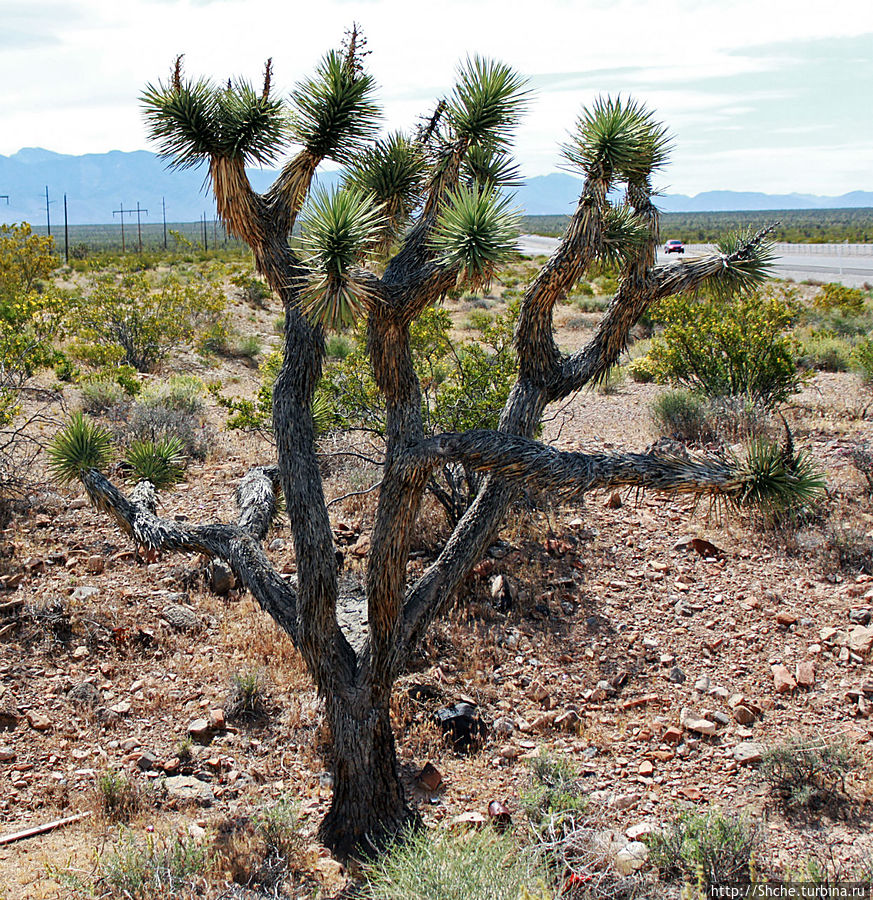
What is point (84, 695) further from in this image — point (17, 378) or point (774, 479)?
point (17, 378)

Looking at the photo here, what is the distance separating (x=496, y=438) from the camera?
402 centimetres

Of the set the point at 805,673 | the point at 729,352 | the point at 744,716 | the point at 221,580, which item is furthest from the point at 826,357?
the point at 221,580

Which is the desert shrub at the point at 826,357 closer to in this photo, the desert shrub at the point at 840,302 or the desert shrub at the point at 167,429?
the desert shrub at the point at 840,302

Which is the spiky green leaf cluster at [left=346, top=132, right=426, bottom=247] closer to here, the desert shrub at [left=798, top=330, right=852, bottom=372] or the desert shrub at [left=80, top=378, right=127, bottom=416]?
the desert shrub at [left=80, top=378, right=127, bottom=416]

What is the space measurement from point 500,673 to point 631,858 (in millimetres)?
2201

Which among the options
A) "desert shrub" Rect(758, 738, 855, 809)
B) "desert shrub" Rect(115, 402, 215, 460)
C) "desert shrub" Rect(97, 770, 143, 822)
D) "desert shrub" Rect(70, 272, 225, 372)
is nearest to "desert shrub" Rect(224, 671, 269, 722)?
"desert shrub" Rect(97, 770, 143, 822)

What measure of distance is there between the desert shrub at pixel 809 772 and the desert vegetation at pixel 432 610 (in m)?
0.02

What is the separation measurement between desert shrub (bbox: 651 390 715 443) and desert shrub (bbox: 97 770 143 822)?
762 cm

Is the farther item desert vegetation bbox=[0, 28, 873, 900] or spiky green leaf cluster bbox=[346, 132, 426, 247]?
spiky green leaf cluster bbox=[346, 132, 426, 247]

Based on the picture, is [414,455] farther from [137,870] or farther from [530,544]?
[530,544]

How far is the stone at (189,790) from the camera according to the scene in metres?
5.05

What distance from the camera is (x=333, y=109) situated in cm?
418

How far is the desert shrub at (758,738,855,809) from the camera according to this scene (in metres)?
4.76

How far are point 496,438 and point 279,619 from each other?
1.75 metres
